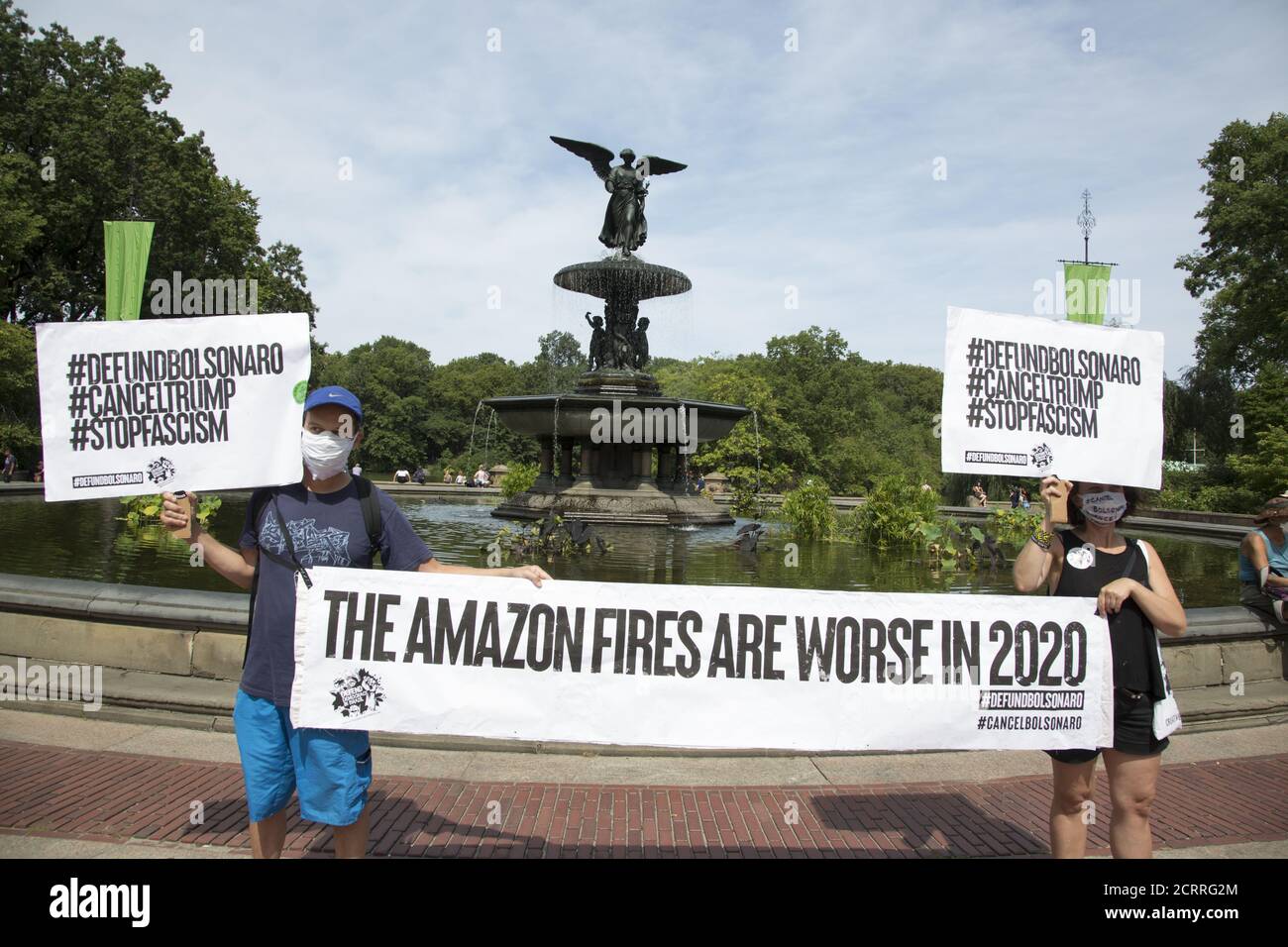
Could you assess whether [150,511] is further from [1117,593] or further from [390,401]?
[390,401]

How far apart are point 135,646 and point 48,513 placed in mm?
14055

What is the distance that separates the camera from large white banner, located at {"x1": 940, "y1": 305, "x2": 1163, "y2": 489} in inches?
159

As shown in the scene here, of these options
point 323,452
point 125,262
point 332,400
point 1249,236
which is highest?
point 1249,236

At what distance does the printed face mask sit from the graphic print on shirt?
3.20 meters

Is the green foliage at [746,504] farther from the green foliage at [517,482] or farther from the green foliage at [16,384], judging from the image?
the green foliage at [16,384]

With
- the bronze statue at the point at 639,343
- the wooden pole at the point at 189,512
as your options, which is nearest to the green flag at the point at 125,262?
the wooden pole at the point at 189,512

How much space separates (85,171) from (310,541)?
37.4 meters

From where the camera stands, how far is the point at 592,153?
2084 centimetres

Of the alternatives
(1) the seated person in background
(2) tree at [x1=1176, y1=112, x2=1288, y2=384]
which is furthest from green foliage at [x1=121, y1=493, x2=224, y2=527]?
(2) tree at [x1=1176, y1=112, x2=1288, y2=384]

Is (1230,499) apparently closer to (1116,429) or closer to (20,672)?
(1116,429)

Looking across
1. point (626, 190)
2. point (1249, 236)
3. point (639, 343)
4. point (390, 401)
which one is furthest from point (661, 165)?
point (390, 401)

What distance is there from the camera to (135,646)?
5.89 meters

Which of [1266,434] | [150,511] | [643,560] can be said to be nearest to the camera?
[643,560]

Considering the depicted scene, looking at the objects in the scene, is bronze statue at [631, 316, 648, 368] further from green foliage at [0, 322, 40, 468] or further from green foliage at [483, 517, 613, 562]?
green foliage at [0, 322, 40, 468]
